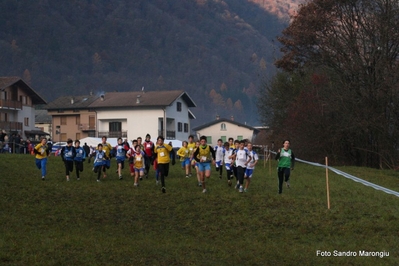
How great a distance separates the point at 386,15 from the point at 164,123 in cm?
5698

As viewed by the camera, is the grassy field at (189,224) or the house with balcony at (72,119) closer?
the grassy field at (189,224)

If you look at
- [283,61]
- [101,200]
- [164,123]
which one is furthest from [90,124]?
[101,200]

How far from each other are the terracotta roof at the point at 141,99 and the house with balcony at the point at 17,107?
549 inches

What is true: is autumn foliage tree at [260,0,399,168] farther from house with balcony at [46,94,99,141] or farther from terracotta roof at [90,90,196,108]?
house with balcony at [46,94,99,141]

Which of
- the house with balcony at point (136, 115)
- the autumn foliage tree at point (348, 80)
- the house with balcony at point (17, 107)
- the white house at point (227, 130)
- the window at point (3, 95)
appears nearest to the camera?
the autumn foliage tree at point (348, 80)

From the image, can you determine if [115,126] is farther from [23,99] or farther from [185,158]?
[185,158]

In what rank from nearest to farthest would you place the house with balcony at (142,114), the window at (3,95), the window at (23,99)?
the window at (3,95) → the window at (23,99) → the house with balcony at (142,114)

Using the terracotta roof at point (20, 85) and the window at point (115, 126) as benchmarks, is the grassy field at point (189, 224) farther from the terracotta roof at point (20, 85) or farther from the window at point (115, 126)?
the window at point (115, 126)

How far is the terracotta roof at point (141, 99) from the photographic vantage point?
10219cm

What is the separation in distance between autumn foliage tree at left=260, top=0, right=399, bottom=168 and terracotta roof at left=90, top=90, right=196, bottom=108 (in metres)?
45.7

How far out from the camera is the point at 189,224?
62.7 feet

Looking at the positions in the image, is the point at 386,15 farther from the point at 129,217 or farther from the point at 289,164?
the point at 129,217

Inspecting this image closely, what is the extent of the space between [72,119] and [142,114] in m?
16.9

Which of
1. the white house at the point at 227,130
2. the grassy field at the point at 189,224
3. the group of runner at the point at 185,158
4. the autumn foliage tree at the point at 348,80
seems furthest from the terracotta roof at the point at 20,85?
the grassy field at the point at 189,224
